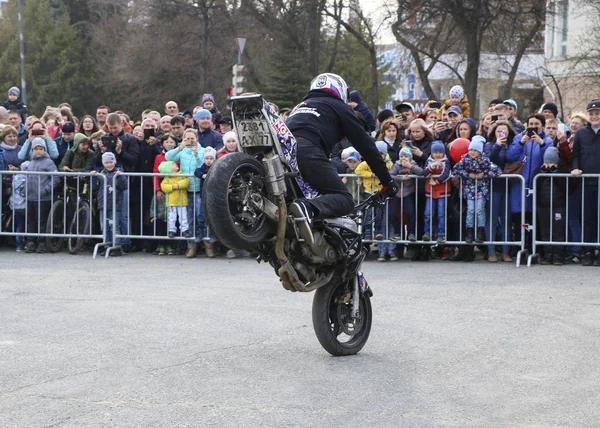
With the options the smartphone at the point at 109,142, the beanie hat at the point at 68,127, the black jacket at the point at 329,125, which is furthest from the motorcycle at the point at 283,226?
the beanie hat at the point at 68,127

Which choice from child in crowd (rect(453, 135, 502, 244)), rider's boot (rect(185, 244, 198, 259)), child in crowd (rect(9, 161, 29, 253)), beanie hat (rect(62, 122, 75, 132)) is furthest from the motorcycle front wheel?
beanie hat (rect(62, 122, 75, 132))

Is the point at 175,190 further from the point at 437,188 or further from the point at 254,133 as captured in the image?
the point at 254,133

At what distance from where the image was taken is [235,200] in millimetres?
7176

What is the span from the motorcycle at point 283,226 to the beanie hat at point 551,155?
6.34m

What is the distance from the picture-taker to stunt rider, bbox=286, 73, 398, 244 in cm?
775

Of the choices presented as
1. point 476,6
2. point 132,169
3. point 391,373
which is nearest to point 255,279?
point 132,169

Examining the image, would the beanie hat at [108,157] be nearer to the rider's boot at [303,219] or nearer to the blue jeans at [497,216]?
the blue jeans at [497,216]

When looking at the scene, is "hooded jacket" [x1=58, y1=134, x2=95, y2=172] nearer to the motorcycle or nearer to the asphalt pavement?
the asphalt pavement

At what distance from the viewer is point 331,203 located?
784 centimetres

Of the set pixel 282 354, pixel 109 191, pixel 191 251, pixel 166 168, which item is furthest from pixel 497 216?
pixel 282 354

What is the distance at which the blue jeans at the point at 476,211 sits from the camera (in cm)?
1435

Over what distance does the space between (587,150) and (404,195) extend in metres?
2.51

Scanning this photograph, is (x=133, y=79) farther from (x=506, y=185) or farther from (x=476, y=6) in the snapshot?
(x=506, y=185)

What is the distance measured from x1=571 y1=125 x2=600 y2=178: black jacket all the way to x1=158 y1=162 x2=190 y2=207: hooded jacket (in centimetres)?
543
